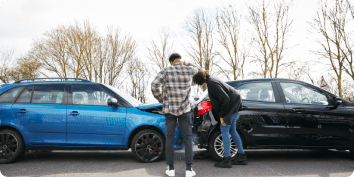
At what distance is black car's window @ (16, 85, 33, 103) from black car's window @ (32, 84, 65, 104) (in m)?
0.09

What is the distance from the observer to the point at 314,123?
488 cm

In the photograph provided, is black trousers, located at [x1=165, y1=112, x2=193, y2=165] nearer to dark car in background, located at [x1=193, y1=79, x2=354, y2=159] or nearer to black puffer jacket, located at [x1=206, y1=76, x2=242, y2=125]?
black puffer jacket, located at [x1=206, y1=76, x2=242, y2=125]

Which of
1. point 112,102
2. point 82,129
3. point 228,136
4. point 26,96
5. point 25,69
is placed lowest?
point 228,136

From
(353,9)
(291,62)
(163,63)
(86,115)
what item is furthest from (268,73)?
(86,115)

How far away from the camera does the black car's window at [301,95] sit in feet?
16.6

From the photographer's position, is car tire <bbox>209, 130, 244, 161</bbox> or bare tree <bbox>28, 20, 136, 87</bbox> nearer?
car tire <bbox>209, 130, 244, 161</bbox>

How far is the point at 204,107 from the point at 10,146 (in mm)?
3698

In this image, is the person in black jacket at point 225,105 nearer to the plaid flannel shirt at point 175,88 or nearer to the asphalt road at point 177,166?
the asphalt road at point 177,166

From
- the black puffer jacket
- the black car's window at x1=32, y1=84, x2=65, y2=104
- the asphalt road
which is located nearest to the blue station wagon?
the black car's window at x1=32, y1=84, x2=65, y2=104

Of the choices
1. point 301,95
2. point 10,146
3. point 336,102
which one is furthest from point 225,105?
point 10,146

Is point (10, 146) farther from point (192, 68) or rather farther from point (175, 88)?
point (192, 68)

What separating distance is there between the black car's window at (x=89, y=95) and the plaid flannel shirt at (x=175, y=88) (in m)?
1.45

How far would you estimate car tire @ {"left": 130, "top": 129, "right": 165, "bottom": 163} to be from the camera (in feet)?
15.8

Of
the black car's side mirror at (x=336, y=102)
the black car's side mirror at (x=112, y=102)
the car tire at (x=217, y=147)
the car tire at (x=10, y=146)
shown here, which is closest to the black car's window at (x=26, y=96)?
the car tire at (x=10, y=146)
